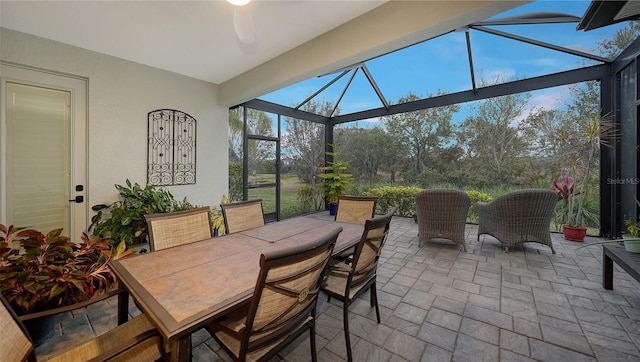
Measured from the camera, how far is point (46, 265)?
1599mm

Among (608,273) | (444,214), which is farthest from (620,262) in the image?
(444,214)

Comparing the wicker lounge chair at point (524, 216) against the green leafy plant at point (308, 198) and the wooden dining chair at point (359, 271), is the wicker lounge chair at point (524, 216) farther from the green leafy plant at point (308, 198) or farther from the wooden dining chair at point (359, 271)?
the green leafy plant at point (308, 198)

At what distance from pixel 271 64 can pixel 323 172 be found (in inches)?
148

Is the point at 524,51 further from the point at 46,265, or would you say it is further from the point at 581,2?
the point at 46,265

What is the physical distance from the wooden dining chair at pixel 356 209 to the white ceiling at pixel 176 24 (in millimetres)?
1986

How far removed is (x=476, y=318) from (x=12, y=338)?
2873mm

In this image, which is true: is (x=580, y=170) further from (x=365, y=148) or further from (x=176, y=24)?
(x=176, y=24)

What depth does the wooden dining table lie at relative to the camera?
987mm

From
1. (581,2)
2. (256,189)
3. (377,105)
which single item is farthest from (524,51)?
(256,189)

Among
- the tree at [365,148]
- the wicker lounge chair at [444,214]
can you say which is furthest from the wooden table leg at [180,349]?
the tree at [365,148]

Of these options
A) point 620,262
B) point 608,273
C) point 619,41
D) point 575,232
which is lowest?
point 608,273

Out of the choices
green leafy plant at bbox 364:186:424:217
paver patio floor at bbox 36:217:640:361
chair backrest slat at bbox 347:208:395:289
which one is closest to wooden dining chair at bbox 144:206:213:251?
paver patio floor at bbox 36:217:640:361

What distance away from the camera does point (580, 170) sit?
13.8ft

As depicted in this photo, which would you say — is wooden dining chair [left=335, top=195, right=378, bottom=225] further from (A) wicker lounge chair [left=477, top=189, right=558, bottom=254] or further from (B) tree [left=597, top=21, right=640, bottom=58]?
(B) tree [left=597, top=21, right=640, bottom=58]
